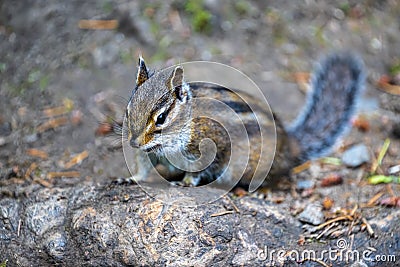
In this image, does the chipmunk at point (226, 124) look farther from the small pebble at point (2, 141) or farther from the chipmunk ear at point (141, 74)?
the small pebble at point (2, 141)

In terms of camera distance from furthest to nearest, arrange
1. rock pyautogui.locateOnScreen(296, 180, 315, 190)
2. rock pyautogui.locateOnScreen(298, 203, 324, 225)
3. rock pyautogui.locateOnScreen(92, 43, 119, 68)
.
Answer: rock pyautogui.locateOnScreen(92, 43, 119, 68)
rock pyautogui.locateOnScreen(296, 180, 315, 190)
rock pyautogui.locateOnScreen(298, 203, 324, 225)

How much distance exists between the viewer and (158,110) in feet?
10.7

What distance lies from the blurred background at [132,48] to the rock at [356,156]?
0.50 metres

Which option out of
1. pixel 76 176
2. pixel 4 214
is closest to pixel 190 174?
pixel 76 176

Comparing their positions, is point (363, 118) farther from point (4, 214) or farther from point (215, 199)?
point (4, 214)

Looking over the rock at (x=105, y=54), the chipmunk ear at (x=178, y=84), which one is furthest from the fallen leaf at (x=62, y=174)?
the rock at (x=105, y=54)

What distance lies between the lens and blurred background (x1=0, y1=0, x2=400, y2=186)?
4543 millimetres

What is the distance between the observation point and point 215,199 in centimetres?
347

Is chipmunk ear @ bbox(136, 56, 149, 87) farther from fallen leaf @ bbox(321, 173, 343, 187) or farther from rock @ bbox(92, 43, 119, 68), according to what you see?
rock @ bbox(92, 43, 119, 68)

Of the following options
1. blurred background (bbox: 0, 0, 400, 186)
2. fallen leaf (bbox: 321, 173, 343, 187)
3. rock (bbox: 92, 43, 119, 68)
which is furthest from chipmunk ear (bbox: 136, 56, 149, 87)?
rock (bbox: 92, 43, 119, 68)

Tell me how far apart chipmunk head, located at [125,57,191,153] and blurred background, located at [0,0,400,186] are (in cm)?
95

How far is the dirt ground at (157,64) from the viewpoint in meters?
4.07

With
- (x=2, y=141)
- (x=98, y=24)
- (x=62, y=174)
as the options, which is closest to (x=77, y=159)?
(x=62, y=174)

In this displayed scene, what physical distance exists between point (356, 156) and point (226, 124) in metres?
1.21
